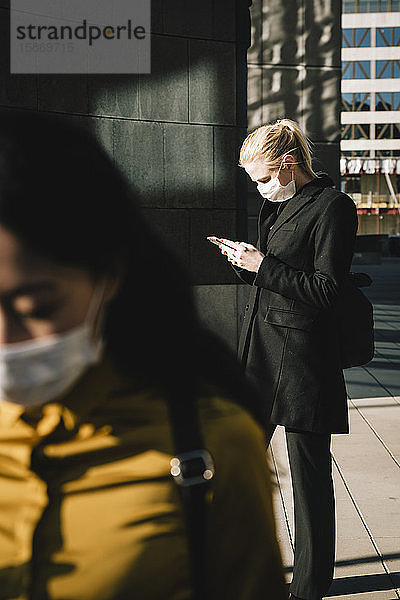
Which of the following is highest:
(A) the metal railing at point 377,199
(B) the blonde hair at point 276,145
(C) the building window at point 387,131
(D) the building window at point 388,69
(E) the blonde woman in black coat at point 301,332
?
(D) the building window at point 388,69

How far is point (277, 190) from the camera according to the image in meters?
3.46

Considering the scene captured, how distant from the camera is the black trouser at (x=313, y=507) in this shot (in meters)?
3.38

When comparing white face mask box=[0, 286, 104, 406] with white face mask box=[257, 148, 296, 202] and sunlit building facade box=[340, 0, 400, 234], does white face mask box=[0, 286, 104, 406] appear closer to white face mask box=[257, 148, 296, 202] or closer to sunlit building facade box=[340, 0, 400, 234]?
white face mask box=[257, 148, 296, 202]

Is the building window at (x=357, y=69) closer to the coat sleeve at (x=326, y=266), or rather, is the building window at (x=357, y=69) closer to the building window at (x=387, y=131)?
the building window at (x=387, y=131)

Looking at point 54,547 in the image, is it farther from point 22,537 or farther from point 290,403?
point 290,403

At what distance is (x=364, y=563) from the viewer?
4.13 m

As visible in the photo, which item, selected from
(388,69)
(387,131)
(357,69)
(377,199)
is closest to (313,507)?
(387,131)

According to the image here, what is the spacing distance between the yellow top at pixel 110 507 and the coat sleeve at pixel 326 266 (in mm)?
1983

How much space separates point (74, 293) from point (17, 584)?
380 mm

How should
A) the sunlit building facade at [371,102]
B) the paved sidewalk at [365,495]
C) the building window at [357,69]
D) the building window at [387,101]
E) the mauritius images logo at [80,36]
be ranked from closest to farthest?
1. the paved sidewalk at [365,495]
2. the mauritius images logo at [80,36]
3. the sunlit building facade at [371,102]
4. the building window at [357,69]
5. the building window at [387,101]

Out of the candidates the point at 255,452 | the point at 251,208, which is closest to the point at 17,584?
the point at 255,452

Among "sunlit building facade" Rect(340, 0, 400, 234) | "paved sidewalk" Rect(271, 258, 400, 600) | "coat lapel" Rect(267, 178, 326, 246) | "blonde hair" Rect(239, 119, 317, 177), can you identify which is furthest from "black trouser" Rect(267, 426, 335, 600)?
"sunlit building facade" Rect(340, 0, 400, 234)

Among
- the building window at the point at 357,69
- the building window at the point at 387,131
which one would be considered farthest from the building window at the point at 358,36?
the building window at the point at 387,131

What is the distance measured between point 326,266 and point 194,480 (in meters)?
2.08
